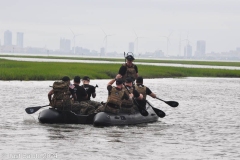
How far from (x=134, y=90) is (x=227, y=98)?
21743mm

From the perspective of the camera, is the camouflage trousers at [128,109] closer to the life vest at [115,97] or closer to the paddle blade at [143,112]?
the paddle blade at [143,112]

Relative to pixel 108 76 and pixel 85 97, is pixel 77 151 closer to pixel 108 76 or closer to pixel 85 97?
pixel 85 97

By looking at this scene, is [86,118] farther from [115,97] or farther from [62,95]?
[115,97]

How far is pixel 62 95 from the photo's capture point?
26141 mm

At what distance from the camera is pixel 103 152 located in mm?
20266

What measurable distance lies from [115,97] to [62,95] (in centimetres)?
202

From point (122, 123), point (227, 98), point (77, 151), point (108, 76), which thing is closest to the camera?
point (77, 151)

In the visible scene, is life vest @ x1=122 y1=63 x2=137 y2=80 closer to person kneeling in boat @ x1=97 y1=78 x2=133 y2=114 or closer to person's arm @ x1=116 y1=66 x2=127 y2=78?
person's arm @ x1=116 y1=66 x2=127 y2=78

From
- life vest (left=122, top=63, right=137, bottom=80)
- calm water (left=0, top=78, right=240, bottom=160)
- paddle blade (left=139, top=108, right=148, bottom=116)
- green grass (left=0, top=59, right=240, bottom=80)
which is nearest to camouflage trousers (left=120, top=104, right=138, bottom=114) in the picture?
paddle blade (left=139, top=108, right=148, bottom=116)

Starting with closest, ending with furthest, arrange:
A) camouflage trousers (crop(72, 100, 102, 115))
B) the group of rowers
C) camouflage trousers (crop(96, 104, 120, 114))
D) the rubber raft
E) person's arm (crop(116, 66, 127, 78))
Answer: the rubber raft, the group of rowers, camouflage trousers (crop(96, 104, 120, 114)), camouflage trousers (crop(72, 100, 102, 115)), person's arm (crop(116, 66, 127, 78))

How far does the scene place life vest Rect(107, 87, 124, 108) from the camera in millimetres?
25828

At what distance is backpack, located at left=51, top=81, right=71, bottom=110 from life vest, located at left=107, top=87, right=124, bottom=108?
1.62 metres

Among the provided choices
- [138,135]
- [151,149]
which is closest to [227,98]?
[138,135]

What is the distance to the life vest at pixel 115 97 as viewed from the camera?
25828 millimetres
